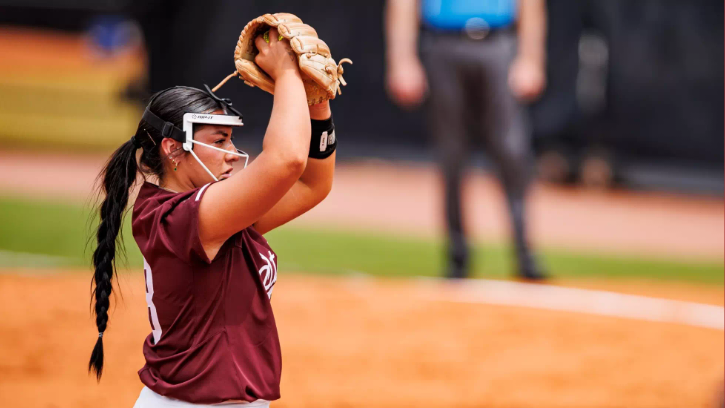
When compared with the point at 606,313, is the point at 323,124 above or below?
above

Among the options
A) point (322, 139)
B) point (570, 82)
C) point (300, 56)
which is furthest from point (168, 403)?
point (570, 82)

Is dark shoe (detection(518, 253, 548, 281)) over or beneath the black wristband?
beneath

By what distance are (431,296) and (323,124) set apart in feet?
12.2

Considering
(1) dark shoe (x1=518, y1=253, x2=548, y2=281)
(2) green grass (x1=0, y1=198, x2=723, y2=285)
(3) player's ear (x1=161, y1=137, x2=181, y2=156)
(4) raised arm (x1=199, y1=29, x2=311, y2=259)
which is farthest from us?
(2) green grass (x1=0, y1=198, x2=723, y2=285)

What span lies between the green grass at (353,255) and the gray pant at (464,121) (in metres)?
0.56

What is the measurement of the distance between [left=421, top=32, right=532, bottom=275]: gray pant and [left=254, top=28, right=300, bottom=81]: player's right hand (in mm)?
4332

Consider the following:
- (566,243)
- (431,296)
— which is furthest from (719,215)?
(431,296)

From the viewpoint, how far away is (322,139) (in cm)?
223

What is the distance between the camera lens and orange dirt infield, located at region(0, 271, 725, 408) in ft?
12.7

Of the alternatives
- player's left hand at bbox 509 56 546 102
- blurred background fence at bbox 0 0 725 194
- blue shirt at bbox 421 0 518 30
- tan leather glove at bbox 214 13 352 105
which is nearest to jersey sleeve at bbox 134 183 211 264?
tan leather glove at bbox 214 13 352 105

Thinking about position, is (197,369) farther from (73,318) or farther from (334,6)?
(334,6)

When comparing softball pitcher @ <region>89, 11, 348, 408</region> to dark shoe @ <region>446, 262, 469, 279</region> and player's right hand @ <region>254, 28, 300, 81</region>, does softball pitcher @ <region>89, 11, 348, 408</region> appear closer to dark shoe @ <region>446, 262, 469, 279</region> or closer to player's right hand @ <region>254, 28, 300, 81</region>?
player's right hand @ <region>254, 28, 300, 81</region>

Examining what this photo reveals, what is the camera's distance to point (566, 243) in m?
8.48

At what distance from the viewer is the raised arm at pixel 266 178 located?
6.12ft
